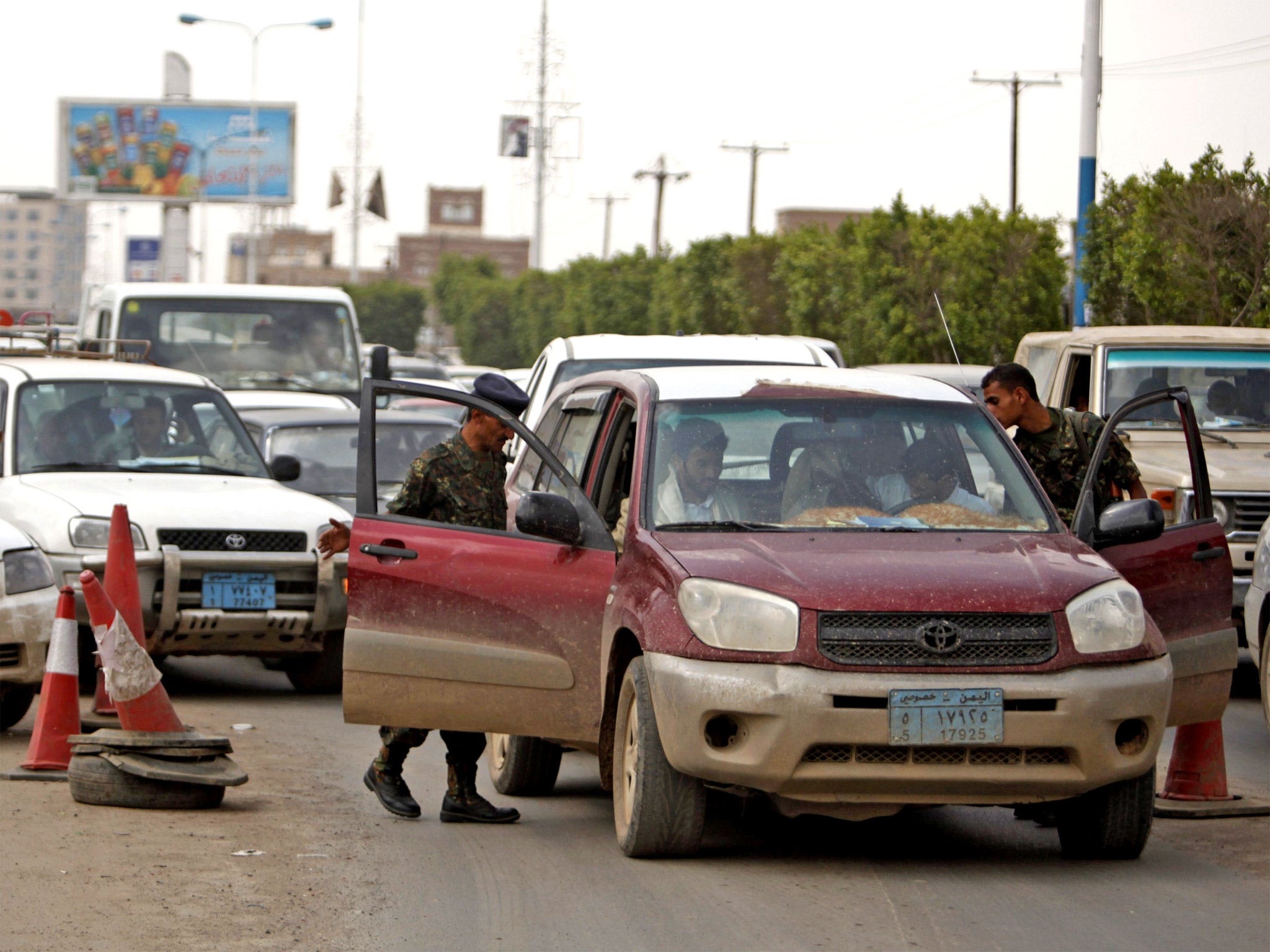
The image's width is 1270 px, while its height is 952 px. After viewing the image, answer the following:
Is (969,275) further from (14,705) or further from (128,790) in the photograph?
(128,790)

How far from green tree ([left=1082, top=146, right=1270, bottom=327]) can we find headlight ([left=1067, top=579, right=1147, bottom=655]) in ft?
44.2

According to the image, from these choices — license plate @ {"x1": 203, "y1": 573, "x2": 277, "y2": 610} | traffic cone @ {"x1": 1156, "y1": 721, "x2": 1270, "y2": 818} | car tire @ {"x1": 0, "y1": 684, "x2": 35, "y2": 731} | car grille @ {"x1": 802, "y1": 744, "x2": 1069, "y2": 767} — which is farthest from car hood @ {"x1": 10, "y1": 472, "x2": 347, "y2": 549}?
car grille @ {"x1": 802, "y1": 744, "x2": 1069, "y2": 767}

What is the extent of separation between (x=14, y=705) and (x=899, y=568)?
5.17 meters

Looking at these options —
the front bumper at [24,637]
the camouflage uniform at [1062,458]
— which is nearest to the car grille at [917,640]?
the camouflage uniform at [1062,458]

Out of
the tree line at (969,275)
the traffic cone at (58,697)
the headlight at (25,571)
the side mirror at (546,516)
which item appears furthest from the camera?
the tree line at (969,275)

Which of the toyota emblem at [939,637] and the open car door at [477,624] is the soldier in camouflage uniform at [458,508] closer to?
the open car door at [477,624]

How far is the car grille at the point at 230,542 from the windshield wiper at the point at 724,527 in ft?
15.3

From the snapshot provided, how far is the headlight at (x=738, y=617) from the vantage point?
20.2 ft

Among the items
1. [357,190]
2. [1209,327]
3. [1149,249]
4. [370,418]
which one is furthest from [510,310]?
[370,418]

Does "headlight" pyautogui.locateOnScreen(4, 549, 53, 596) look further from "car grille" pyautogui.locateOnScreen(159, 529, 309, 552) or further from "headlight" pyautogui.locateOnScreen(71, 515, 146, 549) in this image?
"car grille" pyautogui.locateOnScreen(159, 529, 309, 552)

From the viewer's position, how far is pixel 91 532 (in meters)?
10.6

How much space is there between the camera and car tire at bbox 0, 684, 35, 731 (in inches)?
379

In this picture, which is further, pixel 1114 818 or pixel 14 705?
pixel 14 705

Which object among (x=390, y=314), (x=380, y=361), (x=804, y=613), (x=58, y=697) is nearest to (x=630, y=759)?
(x=804, y=613)
